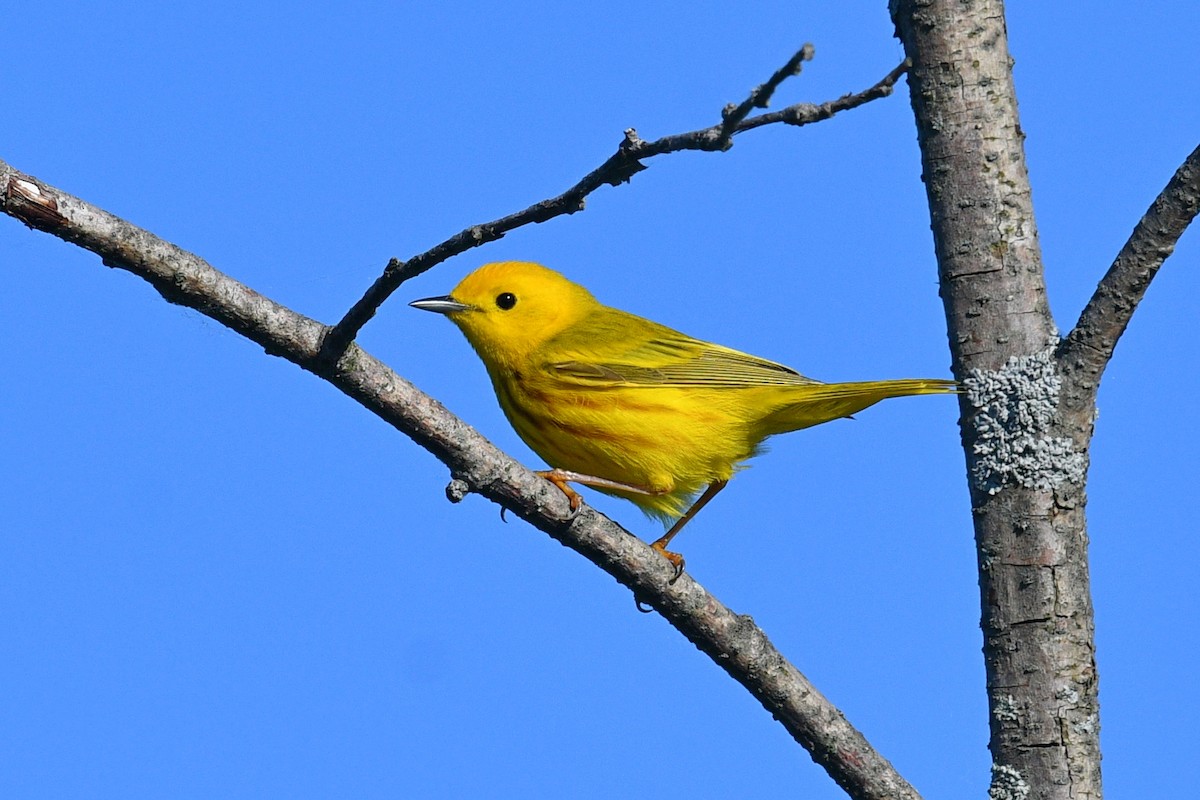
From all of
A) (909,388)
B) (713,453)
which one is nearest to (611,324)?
(713,453)

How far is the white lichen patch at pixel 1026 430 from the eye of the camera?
4164mm

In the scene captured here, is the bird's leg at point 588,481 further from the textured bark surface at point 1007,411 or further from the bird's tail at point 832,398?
the textured bark surface at point 1007,411

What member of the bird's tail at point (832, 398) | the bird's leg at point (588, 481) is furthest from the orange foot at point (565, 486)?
the bird's tail at point (832, 398)

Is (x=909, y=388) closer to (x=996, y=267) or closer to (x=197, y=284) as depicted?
(x=996, y=267)

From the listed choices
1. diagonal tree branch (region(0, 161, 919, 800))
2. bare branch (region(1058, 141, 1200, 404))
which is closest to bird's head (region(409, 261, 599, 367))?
diagonal tree branch (region(0, 161, 919, 800))

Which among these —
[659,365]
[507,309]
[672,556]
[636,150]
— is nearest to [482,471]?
[636,150]

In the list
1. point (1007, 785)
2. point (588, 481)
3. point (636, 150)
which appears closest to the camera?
point (636, 150)

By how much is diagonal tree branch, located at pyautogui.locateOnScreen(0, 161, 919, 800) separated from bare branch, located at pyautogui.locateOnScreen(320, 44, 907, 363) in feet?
1.34

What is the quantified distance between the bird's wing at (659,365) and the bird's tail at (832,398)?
11cm

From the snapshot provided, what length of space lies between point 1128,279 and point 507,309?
3.04m

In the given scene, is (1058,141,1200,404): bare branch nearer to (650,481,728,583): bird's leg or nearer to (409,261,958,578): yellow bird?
(409,261,958,578): yellow bird

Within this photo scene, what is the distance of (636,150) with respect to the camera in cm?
270

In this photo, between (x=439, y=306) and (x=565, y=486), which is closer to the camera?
(x=565, y=486)

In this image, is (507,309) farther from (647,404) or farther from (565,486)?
(565,486)
